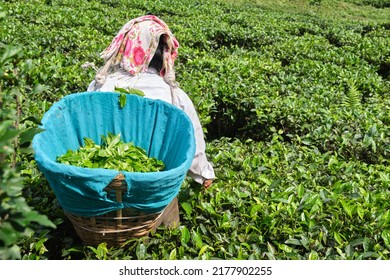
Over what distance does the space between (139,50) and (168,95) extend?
388 mm

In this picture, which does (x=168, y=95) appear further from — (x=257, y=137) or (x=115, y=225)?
(x=257, y=137)

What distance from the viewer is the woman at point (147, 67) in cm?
277

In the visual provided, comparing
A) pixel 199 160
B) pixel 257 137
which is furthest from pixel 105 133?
pixel 257 137

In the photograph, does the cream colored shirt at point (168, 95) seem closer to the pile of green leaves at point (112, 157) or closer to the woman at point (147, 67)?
the woman at point (147, 67)

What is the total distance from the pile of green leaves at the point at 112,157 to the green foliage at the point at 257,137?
1.12ft

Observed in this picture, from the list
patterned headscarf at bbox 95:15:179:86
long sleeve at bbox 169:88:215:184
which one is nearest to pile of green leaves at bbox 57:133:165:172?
long sleeve at bbox 169:88:215:184

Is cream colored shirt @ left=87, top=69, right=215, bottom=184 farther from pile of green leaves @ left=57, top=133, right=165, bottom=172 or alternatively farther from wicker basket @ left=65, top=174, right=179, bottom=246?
wicker basket @ left=65, top=174, right=179, bottom=246

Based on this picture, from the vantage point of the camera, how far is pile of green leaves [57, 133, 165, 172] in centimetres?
224

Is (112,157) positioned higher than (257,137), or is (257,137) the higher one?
(112,157)

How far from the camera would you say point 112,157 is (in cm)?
231

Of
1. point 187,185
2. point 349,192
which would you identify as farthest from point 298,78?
point 187,185

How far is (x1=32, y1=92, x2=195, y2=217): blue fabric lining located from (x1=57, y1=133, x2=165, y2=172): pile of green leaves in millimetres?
69

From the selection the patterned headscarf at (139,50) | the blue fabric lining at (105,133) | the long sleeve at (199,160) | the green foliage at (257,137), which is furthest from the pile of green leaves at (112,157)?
the patterned headscarf at (139,50)

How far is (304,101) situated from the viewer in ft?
14.0
